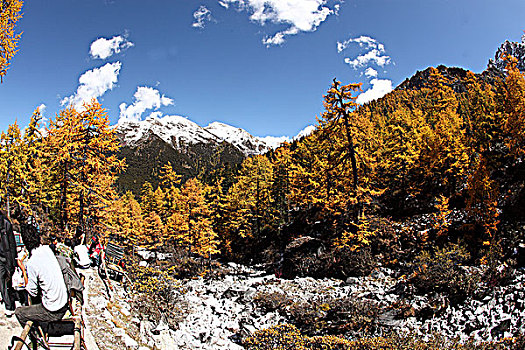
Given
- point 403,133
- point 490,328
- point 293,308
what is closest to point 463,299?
point 490,328

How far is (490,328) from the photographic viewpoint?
8.72 m

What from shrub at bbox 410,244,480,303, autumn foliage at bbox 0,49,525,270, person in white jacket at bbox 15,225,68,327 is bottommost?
shrub at bbox 410,244,480,303

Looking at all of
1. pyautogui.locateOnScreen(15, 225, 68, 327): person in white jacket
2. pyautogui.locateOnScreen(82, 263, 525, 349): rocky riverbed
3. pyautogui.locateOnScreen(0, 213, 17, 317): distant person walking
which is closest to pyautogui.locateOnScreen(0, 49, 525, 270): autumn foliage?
pyautogui.locateOnScreen(82, 263, 525, 349): rocky riverbed

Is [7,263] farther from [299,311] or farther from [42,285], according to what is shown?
[299,311]

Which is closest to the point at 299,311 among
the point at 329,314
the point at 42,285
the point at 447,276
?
the point at 329,314

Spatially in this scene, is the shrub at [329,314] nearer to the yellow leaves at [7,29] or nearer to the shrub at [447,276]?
the shrub at [447,276]

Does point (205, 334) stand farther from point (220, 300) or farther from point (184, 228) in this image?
point (184, 228)

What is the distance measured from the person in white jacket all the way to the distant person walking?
2.07 feet

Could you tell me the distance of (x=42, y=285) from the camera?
4.86 meters

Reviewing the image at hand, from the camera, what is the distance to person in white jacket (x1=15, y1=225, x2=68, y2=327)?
4836 mm

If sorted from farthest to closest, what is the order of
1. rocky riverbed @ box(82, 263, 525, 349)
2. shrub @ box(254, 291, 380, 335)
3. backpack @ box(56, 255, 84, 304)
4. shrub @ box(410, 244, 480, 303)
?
shrub @ box(254, 291, 380, 335) → shrub @ box(410, 244, 480, 303) → rocky riverbed @ box(82, 263, 525, 349) → backpack @ box(56, 255, 84, 304)

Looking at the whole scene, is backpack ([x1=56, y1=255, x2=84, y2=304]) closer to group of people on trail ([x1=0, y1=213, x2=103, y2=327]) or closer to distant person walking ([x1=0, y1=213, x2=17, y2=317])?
group of people on trail ([x1=0, y1=213, x2=103, y2=327])

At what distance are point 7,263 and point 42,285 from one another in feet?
3.56

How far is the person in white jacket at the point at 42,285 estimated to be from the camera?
15.9 feet
